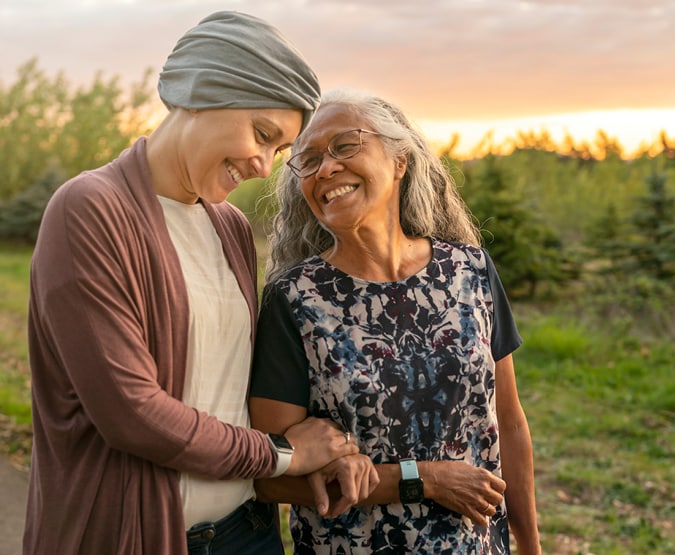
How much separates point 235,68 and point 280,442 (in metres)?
0.89

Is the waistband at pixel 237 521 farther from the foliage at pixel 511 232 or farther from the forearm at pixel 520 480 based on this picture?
the foliage at pixel 511 232

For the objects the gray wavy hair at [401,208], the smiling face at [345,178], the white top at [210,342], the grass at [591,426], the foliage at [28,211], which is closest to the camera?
the white top at [210,342]

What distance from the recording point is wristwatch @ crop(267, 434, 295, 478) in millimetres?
1891

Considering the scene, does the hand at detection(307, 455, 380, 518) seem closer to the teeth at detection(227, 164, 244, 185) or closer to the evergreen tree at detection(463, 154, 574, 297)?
the teeth at detection(227, 164, 244, 185)

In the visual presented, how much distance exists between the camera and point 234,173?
1.84 meters

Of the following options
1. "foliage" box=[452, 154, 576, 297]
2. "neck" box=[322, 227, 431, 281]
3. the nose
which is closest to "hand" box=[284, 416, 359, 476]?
"neck" box=[322, 227, 431, 281]

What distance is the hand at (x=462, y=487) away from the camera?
6.94 feet

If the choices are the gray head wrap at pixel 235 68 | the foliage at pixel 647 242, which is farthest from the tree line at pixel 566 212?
the gray head wrap at pixel 235 68

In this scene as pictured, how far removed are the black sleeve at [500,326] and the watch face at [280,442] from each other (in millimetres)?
723

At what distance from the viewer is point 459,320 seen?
2.25m

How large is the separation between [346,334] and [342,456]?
33 centimetres

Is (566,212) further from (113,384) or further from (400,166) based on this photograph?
(113,384)

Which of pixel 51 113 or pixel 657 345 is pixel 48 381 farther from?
pixel 51 113

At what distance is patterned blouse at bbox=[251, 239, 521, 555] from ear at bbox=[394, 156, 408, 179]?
1.06 ft
